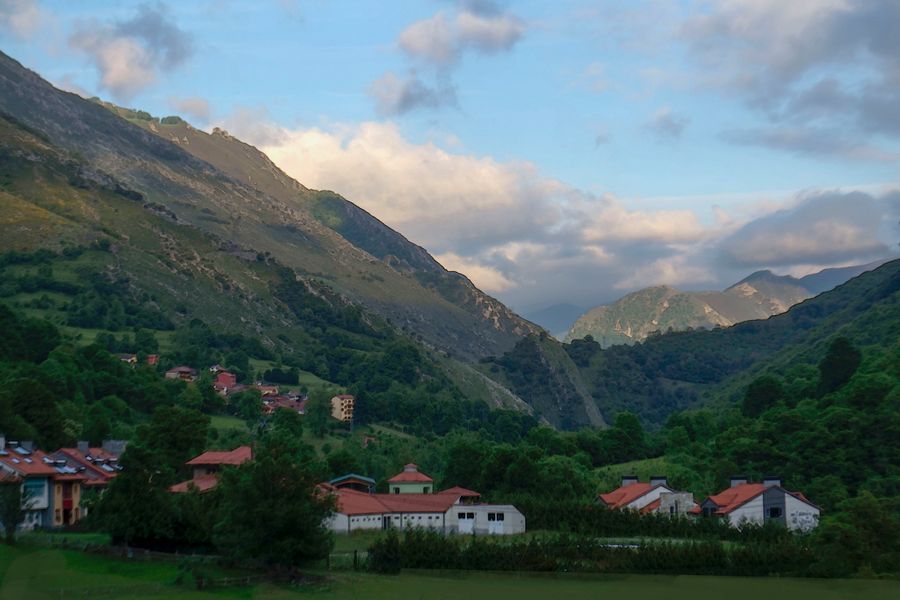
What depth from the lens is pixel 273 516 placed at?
153 feet

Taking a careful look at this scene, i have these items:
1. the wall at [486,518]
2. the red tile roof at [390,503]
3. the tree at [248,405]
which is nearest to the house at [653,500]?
the wall at [486,518]

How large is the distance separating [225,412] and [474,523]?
59791 millimetres

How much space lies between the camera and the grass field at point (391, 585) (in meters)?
40.5

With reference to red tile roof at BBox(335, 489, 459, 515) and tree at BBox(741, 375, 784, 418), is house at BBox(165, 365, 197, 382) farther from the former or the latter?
tree at BBox(741, 375, 784, 418)

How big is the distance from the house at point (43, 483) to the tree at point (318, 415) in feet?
163

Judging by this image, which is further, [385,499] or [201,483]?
[385,499]

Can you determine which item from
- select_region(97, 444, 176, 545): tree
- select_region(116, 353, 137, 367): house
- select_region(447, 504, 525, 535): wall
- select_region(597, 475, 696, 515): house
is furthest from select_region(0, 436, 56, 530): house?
select_region(116, 353, 137, 367): house

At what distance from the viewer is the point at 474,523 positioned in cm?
6688

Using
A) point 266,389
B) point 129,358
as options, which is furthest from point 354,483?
point 129,358

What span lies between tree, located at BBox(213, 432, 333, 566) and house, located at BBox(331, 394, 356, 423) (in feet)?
266

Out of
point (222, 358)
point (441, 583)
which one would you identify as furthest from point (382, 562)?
point (222, 358)

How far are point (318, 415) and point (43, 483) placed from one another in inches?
2208

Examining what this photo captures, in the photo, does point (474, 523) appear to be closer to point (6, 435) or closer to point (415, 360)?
point (6, 435)

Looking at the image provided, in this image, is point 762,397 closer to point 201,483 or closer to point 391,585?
point 201,483
